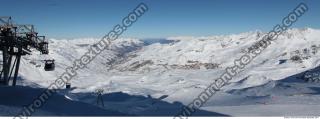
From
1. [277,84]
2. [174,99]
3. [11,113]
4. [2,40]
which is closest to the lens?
[11,113]

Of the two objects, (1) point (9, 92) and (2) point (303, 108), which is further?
(2) point (303, 108)

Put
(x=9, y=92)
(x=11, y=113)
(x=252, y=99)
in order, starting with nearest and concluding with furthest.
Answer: (x=11, y=113) < (x=9, y=92) < (x=252, y=99)

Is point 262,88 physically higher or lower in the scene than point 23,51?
lower

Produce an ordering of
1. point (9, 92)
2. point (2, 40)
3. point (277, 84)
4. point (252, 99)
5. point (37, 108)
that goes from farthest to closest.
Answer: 1. point (277, 84)
2. point (252, 99)
3. point (2, 40)
4. point (9, 92)
5. point (37, 108)

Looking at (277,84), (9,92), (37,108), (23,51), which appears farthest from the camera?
(277,84)

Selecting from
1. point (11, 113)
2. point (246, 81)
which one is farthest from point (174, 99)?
point (246, 81)

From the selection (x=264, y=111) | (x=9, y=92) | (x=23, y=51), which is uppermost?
(x=23, y=51)

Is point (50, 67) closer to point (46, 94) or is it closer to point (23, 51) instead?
point (23, 51)

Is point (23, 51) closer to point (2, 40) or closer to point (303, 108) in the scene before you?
point (2, 40)

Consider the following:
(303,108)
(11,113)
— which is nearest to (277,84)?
(303,108)
